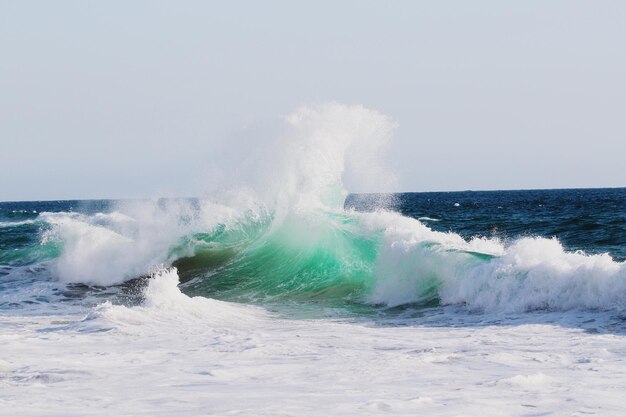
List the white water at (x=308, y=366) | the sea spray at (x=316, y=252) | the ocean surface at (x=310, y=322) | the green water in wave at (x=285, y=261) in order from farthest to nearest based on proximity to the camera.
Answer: the green water in wave at (x=285, y=261) → the sea spray at (x=316, y=252) → the ocean surface at (x=310, y=322) → the white water at (x=308, y=366)

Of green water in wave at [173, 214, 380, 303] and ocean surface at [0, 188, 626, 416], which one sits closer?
ocean surface at [0, 188, 626, 416]

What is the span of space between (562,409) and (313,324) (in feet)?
18.2

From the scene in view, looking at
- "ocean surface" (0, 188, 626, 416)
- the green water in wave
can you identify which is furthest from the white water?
the green water in wave

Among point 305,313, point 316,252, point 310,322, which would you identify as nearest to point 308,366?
point 310,322

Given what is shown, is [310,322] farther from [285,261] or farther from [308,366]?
[285,261]

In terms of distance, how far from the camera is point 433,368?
7.62 metres

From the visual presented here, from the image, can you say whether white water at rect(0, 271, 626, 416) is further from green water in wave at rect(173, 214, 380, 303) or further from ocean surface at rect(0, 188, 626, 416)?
green water in wave at rect(173, 214, 380, 303)

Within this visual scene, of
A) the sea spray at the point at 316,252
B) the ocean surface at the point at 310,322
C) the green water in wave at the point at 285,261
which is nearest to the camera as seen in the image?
the ocean surface at the point at 310,322

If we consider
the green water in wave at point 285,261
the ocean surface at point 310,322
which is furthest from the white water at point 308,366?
the green water in wave at point 285,261

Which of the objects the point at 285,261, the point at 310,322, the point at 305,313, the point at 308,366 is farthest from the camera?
the point at 285,261

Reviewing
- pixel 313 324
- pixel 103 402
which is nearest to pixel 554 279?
pixel 313 324

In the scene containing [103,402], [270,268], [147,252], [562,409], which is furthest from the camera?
[147,252]

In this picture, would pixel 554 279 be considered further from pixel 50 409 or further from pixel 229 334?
pixel 50 409

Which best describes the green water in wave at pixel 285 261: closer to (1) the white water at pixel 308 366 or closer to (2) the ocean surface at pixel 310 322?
(2) the ocean surface at pixel 310 322
